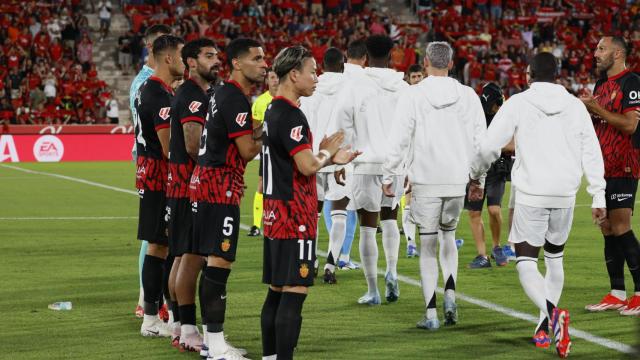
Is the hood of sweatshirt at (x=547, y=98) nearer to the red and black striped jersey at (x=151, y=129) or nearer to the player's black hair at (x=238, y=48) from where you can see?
the player's black hair at (x=238, y=48)

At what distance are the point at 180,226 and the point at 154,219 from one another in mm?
666

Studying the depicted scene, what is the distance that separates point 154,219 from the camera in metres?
8.46

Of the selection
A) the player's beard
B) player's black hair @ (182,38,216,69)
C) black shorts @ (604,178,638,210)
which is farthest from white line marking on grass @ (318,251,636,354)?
player's black hair @ (182,38,216,69)

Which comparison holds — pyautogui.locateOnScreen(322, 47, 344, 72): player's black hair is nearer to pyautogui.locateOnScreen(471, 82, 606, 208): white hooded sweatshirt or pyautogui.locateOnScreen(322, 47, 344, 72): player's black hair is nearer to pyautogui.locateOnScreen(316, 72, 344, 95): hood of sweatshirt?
pyautogui.locateOnScreen(316, 72, 344, 95): hood of sweatshirt

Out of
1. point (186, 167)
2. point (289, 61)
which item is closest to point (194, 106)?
point (186, 167)

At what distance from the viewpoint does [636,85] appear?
30.6 feet

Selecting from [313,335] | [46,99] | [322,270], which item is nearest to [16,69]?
[46,99]

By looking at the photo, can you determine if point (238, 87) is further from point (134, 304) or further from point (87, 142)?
point (87, 142)

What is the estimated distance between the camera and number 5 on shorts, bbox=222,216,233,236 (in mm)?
7355

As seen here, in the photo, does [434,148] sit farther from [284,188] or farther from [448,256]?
[284,188]

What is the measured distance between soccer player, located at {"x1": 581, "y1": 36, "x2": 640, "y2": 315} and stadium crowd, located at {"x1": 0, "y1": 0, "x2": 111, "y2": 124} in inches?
964

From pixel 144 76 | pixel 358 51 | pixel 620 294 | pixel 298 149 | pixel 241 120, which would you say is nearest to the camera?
pixel 298 149

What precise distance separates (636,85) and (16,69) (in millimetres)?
27910

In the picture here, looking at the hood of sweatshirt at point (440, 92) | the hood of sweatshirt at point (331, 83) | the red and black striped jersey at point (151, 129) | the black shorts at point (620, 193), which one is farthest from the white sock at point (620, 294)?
the red and black striped jersey at point (151, 129)
